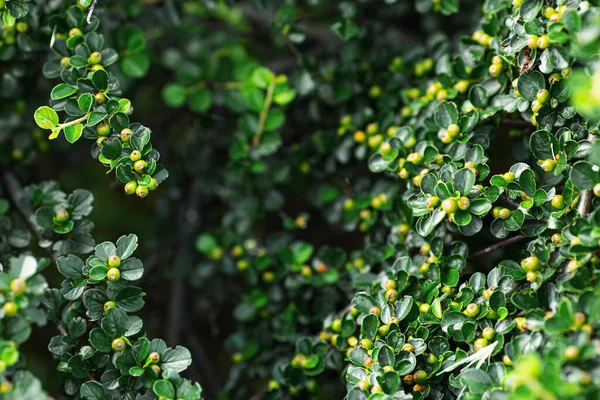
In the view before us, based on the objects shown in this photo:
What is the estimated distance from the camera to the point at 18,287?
34.4 inches

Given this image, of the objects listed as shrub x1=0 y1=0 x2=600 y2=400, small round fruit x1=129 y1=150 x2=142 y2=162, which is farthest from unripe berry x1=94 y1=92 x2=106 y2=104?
small round fruit x1=129 y1=150 x2=142 y2=162

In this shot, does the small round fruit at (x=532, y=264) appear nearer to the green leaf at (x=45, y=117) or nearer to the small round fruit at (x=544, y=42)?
the small round fruit at (x=544, y=42)

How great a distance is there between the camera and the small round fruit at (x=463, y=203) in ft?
3.19

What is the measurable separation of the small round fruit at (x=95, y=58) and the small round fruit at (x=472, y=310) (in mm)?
760

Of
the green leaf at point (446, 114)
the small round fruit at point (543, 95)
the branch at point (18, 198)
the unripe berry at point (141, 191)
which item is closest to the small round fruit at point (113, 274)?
the unripe berry at point (141, 191)

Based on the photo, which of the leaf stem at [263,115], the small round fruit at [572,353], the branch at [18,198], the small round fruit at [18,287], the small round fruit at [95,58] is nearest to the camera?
the small round fruit at [572,353]

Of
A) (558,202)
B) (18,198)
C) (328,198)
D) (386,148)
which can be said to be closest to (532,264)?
(558,202)

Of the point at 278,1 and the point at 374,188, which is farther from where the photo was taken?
the point at 278,1

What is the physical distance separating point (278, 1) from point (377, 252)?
73 cm

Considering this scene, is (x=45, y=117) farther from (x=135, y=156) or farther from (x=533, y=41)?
(x=533, y=41)

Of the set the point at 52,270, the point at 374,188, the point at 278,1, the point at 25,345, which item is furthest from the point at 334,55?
the point at 25,345

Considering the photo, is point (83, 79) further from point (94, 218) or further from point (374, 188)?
point (94, 218)

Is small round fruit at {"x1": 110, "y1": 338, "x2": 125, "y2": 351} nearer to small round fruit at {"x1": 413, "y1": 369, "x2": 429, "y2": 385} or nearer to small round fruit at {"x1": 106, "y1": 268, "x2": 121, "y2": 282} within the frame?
small round fruit at {"x1": 106, "y1": 268, "x2": 121, "y2": 282}

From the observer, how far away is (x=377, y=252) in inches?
49.1
